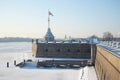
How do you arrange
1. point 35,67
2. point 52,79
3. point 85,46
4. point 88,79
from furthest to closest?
point 85,46 < point 35,67 < point 52,79 < point 88,79

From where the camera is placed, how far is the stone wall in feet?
147

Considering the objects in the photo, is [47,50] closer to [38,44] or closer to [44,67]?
[38,44]

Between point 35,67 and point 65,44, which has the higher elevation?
point 65,44

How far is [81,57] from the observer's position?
147 feet

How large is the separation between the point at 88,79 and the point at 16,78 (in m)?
7.77

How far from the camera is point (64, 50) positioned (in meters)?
45.5

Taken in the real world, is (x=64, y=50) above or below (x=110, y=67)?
below

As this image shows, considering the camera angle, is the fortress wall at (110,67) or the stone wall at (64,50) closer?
the fortress wall at (110,67)

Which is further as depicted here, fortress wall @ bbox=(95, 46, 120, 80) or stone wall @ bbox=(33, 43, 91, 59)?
stone wall @ bbox=(33, 43, 91, 59)

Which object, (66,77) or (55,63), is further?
(55,63)

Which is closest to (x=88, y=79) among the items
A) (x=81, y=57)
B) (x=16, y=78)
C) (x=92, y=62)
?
(x=16, y=78)

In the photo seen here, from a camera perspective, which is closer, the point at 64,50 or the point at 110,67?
the point at 110,67

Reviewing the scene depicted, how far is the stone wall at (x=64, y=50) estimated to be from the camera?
147 feet

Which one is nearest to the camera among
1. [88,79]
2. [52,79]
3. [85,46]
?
[88,79]
